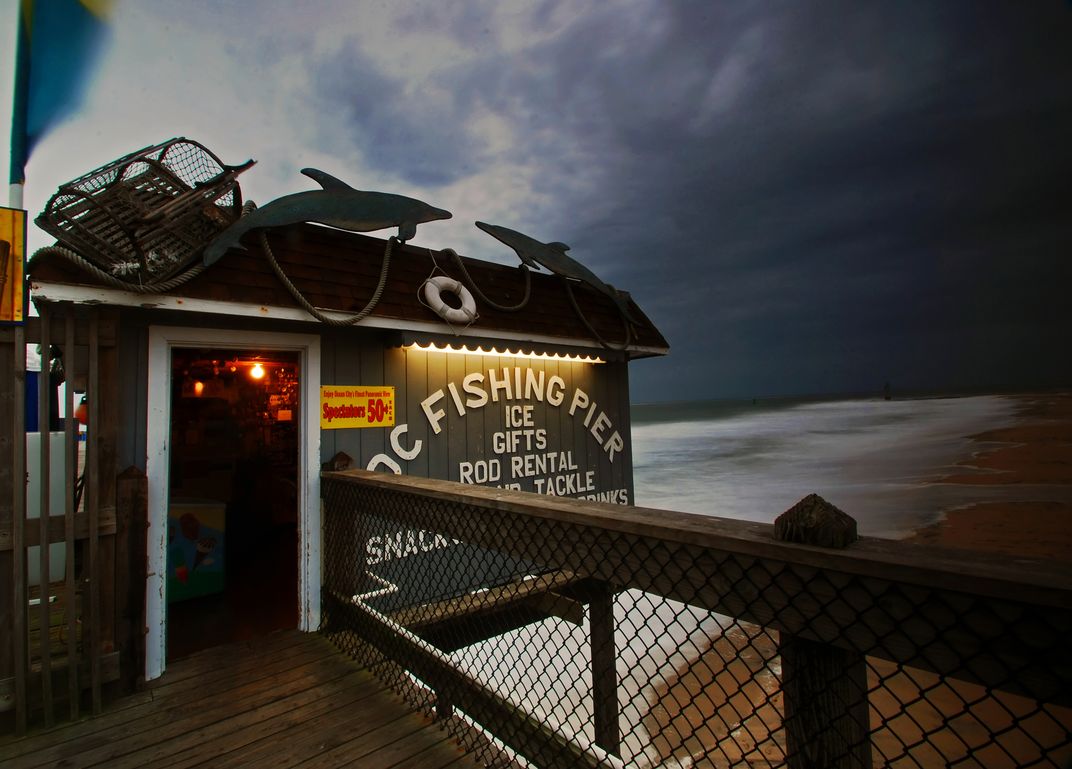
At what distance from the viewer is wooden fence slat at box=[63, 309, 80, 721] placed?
8.38ft

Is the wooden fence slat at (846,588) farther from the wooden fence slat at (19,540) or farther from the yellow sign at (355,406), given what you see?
the wooden fence slat at (19,540)

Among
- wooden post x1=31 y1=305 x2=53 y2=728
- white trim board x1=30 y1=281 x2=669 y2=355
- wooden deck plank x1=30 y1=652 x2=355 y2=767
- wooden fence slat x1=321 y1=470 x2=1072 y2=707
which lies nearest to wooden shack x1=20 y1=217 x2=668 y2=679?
white trim board x1=30 y1=281 x2=669 y2=355

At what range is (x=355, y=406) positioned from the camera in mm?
3965

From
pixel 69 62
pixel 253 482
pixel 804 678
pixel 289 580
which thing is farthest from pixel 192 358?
pixel 804 678

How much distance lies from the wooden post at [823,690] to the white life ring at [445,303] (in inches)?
130

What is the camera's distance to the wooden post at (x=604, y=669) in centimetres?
409

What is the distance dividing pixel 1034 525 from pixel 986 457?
51.0 feet

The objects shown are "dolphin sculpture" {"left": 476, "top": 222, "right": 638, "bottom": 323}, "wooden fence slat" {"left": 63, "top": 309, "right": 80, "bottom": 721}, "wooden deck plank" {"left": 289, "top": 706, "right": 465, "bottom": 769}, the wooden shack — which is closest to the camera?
"wooden deck plank" {"left": 289, "top": 706, "right": 465, "bottom": 769}

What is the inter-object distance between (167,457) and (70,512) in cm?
62

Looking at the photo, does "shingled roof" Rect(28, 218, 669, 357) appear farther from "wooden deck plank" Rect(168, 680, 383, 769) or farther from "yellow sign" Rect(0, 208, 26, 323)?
"wooden deck plank" Rect(168, 680, 383, 769)

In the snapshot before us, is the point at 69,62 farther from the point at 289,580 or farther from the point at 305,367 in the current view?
the point at 289,580

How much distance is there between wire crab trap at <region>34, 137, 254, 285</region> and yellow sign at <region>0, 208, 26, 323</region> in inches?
8.2

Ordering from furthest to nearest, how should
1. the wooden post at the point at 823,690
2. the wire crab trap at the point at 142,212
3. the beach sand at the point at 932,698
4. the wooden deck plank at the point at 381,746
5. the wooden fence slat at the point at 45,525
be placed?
the wire crab trap at the point at 142,212, the wooden fence slat at the point at 45,525, the wooden deck plank at the point at 381,746, the beach sand at the point at 932,698, the wooden post at the point at 823,690

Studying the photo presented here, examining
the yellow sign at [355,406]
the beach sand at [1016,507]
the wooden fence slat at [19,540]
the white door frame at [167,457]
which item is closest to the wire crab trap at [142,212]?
the white door frame at [167,457]
